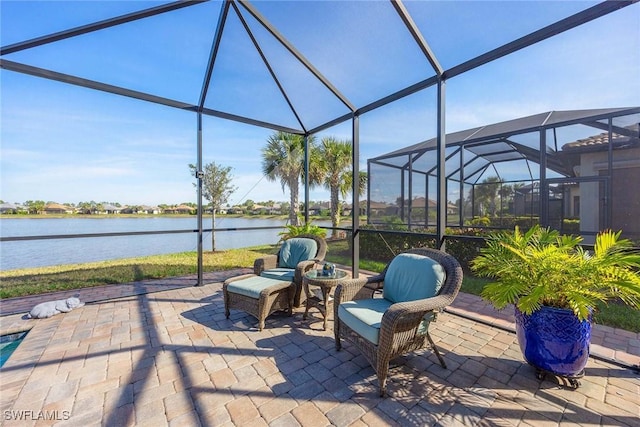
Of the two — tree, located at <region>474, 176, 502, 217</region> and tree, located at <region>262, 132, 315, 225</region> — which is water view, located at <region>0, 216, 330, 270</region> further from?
tree, located at <region>474, 176, 502, 217</region>

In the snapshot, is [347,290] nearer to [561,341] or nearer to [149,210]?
[561,341]

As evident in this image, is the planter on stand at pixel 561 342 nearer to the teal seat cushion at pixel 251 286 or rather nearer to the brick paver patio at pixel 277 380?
the brick paver patio at pixel 277 380

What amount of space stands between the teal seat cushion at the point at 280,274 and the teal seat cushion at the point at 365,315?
1.18m

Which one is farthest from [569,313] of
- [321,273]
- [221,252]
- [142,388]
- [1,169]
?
[221,252]

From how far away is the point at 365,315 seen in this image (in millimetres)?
2314

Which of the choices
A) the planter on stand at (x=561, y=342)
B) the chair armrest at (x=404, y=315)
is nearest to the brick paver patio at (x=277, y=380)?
the planter on stand at (x=561, y=342)

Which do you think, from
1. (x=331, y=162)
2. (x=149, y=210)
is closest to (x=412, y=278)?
(x=149, y=210)

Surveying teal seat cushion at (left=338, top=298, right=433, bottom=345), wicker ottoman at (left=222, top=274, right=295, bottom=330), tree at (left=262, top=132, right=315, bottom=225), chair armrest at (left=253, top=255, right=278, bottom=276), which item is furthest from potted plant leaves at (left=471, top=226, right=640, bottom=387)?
tree at (left=262, top=132, right=315, bottom=225)

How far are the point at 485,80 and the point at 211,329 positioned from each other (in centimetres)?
551

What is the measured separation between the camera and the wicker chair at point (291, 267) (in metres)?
3.45

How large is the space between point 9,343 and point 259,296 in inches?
116

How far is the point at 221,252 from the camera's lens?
934 centimetres

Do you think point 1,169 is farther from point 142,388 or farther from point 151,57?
point 142,388

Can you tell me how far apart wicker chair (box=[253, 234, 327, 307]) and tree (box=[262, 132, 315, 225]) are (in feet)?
18.2
